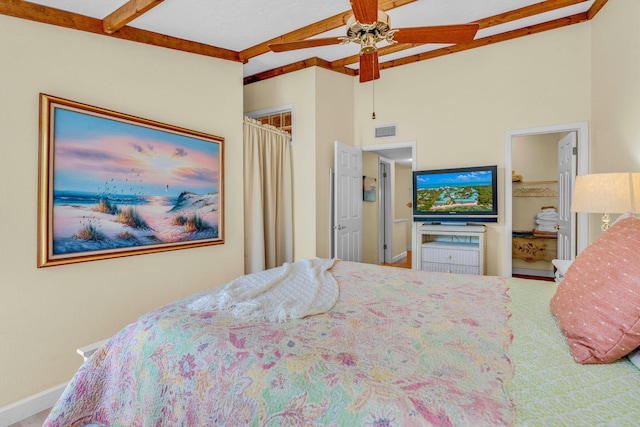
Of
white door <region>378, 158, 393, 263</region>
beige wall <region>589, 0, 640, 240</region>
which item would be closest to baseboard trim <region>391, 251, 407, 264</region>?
white door <region>378, 158, 393, 263</region>

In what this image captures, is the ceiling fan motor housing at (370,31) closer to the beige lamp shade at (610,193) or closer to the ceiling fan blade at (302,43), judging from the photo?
the ceiling fan blade at (302,43)

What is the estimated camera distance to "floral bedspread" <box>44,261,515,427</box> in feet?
2.67

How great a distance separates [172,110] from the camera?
2852 mm

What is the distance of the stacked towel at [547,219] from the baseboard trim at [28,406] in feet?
19.8

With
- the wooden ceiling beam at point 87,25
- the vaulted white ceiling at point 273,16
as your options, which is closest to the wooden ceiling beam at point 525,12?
the vaulted white ceiling at point 273,16

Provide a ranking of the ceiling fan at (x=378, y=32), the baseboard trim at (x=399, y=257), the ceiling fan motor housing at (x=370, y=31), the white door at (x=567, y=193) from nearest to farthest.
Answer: the ceiling fan at (x=378, y=32), the ceiling fan motor housing at (x=370, y=31), the white door at (x=567, y=193), the baseboard trim at (x=399, y=257)

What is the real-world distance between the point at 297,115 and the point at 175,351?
136 inches

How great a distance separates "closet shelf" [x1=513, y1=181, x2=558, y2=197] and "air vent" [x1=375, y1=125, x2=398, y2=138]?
2.47m

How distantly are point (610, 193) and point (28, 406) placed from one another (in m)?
3.92

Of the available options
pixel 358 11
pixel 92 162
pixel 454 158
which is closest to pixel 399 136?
pixel 454 158

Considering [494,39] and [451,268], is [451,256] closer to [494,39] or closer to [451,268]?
[451,268]

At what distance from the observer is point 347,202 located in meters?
4.32

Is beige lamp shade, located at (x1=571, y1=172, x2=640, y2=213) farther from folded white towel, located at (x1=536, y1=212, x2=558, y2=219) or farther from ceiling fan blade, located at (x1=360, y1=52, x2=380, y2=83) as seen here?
folded white towel, located at (x1=536, y1=212, x2=558, y2=219)

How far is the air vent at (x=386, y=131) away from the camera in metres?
4.35
